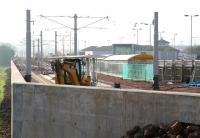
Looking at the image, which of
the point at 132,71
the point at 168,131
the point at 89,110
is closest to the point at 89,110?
the point at 89,110

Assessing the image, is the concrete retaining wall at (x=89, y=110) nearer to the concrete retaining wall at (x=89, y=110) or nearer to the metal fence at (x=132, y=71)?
the concrete retaining wall at (x=89, y=110)

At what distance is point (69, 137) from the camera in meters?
14.5

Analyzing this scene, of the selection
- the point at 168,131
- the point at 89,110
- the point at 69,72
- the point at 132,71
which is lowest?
the point at 168,131

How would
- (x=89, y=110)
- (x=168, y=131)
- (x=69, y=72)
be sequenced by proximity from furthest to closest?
(x=69, y=72) < (x=89, y=110) < (x=168, y=131)

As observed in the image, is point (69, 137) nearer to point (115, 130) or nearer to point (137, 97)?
point (115, 130)

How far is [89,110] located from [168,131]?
3277 millimetres

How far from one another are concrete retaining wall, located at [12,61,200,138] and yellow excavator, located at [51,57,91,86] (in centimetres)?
539

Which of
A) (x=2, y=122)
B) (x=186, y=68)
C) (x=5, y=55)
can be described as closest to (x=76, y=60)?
(x=2, y=122)

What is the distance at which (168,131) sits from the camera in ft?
36.7

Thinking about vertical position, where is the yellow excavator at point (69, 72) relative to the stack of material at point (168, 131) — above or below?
above

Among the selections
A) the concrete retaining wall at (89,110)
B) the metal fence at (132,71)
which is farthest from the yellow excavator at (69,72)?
the metal fence at (132,71)

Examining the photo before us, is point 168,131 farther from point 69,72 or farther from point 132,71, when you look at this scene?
point 132,71

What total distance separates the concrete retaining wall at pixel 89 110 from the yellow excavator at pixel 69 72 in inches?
212

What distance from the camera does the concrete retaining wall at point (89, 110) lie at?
38.2ft
